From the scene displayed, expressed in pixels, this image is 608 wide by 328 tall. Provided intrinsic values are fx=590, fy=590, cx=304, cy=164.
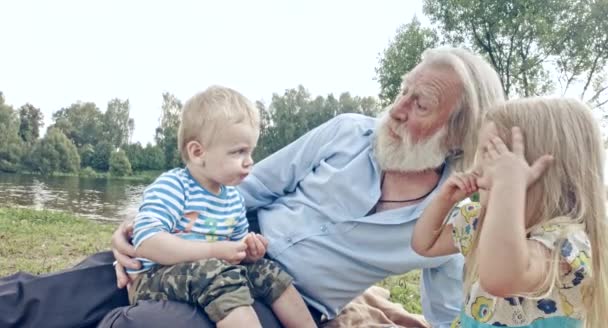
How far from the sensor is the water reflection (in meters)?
14.3

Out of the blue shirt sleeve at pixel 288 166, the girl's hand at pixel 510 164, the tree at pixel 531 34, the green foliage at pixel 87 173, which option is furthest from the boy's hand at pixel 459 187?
the green foliage at pixel 87 173

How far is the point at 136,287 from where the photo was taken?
237 cm

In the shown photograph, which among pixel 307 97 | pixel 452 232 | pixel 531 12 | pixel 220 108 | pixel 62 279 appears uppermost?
pixel 531 12

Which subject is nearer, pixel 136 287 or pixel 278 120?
pixel 136 287

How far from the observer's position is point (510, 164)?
5.53ft

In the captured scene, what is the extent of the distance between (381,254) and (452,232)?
0.66 m

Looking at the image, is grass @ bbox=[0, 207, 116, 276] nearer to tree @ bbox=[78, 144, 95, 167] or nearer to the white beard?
the white beard

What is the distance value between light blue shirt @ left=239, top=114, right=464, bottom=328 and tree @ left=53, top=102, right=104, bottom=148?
21.2 m

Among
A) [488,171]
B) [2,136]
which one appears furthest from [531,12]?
[2,136]

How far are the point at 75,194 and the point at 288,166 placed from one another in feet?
54.3

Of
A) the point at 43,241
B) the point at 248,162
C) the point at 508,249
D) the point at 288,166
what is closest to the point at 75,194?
the point at 43,241

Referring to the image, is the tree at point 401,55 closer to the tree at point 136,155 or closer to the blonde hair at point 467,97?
the tree at point 136,155

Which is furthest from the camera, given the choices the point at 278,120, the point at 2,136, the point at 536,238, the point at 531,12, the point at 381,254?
the point at 2,136

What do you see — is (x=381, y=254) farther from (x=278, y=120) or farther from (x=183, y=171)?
(x=278, y=120)
